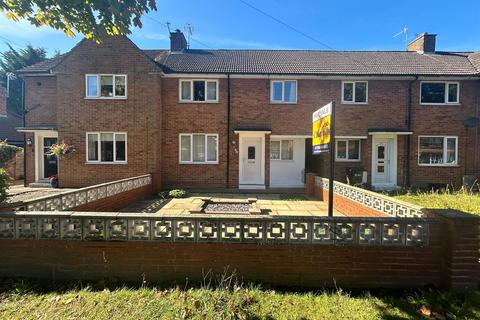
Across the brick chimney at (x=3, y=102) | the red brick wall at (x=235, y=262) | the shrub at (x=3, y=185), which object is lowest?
the red brick wall at (x=235, y=262)

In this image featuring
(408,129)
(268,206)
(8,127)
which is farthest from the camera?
(8,127)

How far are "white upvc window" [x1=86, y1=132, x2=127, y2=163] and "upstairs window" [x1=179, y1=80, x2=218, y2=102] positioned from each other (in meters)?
3.77

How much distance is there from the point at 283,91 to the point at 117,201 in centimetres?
Result: 963

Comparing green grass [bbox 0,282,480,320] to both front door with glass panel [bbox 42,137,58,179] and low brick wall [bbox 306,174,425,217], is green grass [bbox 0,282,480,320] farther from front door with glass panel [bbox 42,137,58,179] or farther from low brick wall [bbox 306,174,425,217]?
front door with glass panel [bbox 42,137,58,179]

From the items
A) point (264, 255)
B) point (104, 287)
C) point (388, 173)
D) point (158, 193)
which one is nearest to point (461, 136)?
point (388, 173)

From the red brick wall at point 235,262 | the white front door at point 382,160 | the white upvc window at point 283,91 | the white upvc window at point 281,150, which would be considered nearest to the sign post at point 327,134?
the red brick wall at point 235,262

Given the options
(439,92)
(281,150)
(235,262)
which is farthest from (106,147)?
(439,92)

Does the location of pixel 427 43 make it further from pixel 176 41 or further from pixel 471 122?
pixel 176 41

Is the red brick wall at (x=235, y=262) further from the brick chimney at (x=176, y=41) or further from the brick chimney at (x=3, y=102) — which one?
the brick chimney at (x=3, y=102)

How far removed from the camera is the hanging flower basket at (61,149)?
12.2 metres

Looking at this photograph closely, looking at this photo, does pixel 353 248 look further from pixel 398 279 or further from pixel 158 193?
pixel 158 193

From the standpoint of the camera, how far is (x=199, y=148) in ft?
44.0

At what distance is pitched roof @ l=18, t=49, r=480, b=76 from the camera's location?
13.4m

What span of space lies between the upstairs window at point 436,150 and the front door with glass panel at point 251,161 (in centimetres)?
872
